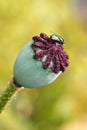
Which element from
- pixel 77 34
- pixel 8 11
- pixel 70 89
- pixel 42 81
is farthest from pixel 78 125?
pixel 42 81

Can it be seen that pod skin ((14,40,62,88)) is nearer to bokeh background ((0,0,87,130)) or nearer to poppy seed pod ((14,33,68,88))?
poppy seed pod ((14,33,68,88))

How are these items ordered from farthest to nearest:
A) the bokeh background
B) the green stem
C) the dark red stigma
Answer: the bokeh background → the green stem → the dark red stigma

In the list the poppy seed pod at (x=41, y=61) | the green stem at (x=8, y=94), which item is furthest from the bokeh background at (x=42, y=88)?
the poppy seed pod at (x=41, y=61)

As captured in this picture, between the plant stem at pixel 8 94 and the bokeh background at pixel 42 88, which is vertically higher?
the bokeh background at pixel 42 88

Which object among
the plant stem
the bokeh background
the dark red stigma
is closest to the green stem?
the plant stem

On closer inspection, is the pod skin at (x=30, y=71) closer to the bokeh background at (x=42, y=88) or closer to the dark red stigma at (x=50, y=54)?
the dark red stigma at (x=50, y=54)
